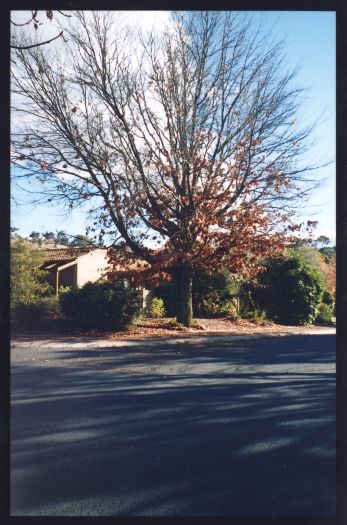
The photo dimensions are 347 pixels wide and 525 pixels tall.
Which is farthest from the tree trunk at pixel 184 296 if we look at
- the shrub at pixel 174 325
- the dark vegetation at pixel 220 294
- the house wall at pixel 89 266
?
the house wall at pixel 89 266

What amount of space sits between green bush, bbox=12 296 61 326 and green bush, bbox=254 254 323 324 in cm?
816

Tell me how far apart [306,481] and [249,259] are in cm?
1148

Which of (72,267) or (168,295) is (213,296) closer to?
(168,295)

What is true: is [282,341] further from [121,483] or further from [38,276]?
[121,483]

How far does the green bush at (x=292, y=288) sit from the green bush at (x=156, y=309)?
13.8 ft

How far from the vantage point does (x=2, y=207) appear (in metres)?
2.99

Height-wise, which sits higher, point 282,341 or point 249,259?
point 249,259

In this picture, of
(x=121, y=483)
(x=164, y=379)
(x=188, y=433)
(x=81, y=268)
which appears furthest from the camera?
(x=81, y=268)

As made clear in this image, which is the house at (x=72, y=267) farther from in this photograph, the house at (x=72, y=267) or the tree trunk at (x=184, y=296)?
the tree trunk at (x=184, y=296)

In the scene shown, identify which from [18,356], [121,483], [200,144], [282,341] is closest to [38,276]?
[18,356]

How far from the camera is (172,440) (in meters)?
4.79

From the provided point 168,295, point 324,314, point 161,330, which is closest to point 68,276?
point 168,295

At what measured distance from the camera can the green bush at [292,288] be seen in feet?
58.0

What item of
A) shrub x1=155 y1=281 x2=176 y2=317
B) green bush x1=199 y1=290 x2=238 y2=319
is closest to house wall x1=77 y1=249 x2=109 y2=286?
shrub x1=155 y1=281 x2=176 y2=317
